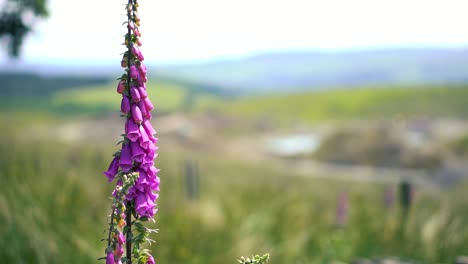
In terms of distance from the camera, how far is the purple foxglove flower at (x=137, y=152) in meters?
1.87

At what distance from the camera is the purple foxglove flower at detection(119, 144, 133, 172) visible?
186 cm

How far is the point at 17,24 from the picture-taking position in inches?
418

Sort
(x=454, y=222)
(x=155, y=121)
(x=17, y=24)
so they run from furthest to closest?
1. (x=155, y=121)
2. (x=17, y=24)
3. (x=454, y=222)

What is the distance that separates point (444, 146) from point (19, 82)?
113469mm

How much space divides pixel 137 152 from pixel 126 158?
4 cm

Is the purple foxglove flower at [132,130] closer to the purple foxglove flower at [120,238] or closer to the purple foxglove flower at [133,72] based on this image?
the purple foxglove flower at [133,72]

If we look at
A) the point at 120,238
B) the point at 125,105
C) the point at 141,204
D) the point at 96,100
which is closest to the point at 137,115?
the point at 125,105

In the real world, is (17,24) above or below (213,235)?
above

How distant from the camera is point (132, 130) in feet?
6.14

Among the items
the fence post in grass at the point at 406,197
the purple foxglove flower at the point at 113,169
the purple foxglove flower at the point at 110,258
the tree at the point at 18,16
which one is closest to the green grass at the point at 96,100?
the tree at the point at 18,16

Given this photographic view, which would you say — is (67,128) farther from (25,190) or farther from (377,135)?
(25,190)

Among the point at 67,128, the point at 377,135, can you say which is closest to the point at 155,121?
the point at 67,128

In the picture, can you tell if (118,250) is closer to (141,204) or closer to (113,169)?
(141,204)

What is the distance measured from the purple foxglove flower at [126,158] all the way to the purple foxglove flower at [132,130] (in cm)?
4
